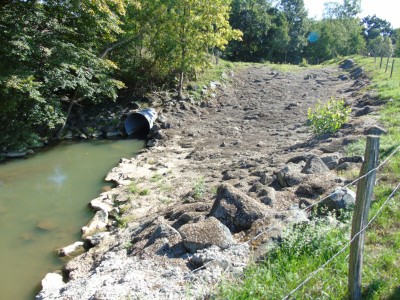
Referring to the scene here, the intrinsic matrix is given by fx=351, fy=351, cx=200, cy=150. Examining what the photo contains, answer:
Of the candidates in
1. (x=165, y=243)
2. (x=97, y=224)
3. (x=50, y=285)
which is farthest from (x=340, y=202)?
(x=97, y=224)

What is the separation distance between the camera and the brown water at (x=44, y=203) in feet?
22.2

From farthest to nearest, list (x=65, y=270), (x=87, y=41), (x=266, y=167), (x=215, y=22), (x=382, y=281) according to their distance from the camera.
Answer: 1. (x=215, y=22)
2. (x=87, y=41)
3. (x=266, y=167)
4. (x=65, y=270)
5. (x=382, y=281)

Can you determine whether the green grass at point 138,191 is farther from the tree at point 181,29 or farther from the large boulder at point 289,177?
the tree at point 181,29

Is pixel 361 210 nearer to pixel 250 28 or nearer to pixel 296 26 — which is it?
pixel 250 28

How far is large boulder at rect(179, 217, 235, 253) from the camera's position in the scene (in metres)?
5.11

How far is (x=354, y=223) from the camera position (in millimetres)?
3449

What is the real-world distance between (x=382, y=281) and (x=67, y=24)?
1540 centimetres

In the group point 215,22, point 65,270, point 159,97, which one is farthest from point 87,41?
point 65,270

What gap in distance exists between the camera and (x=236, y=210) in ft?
19.4

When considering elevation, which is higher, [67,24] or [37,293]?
[67,24]

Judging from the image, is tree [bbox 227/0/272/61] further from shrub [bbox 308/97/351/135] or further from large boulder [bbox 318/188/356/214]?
large boulder [bbox 318/188/356/214]

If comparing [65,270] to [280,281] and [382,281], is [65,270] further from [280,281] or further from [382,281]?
[382,281]

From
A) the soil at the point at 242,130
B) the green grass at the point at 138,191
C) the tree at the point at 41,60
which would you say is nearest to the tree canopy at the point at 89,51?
the tree at the point at 41,60

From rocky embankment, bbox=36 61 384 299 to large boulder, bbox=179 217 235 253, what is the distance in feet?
0.05
